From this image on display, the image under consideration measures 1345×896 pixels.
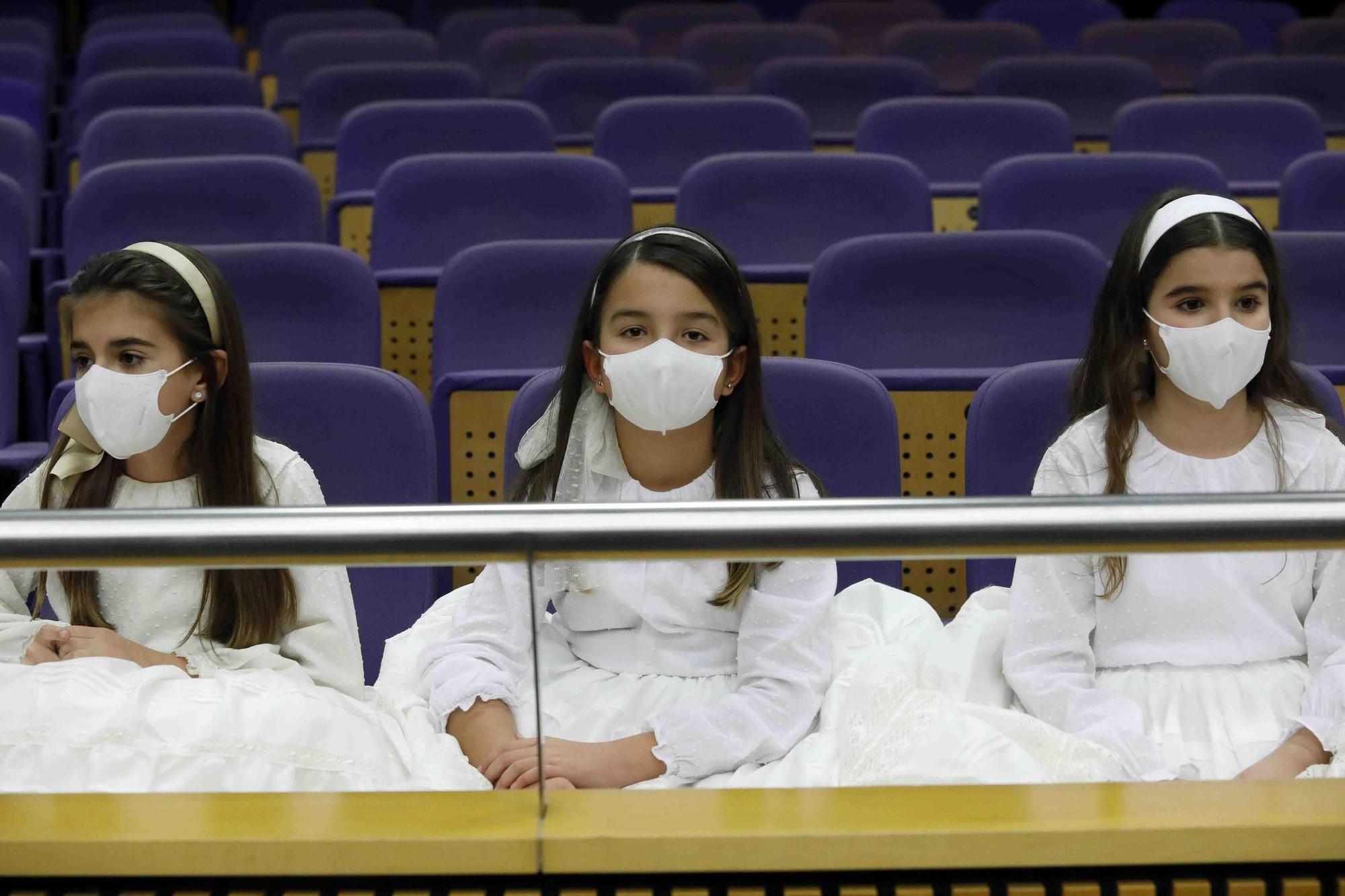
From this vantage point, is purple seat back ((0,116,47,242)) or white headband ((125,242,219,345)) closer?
white headband ((125,242,219,345))

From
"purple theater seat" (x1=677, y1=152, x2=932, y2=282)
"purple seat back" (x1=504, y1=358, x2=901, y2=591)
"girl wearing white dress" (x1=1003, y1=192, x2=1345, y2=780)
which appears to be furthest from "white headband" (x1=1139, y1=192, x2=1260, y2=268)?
"purple theater seat" (x1=677, y1=152, x2=932, y2=282)

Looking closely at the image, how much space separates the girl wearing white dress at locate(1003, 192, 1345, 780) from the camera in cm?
143

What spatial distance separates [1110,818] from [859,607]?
67 centimetres

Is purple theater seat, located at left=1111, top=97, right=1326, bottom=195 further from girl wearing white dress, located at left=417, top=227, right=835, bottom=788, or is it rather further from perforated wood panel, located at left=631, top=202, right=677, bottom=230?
girl wearing white dress, located at left=417, top=227, right=835, bottom=788

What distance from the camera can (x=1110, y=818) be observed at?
0.97 m

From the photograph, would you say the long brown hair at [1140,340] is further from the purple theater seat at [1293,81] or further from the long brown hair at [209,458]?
the purple theater seat at [1293,81]

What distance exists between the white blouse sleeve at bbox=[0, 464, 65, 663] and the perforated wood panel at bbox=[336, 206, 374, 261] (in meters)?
1.69

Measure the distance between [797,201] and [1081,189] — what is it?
23.2 inches

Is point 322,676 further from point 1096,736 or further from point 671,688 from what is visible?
point 1096,736

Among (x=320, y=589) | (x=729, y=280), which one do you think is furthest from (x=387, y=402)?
(x=729, y=280)

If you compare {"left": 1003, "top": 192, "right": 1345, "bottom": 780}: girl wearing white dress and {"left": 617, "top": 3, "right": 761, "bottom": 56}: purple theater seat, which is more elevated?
{"left": 617, "top": 3, "right": 761, "bottom": 56}: purple theater seat

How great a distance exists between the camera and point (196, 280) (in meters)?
1.57

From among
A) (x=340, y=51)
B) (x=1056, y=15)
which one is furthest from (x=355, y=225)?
(x=1056, y=15)

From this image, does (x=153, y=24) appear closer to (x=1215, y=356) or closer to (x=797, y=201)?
(x=797, y=201)
